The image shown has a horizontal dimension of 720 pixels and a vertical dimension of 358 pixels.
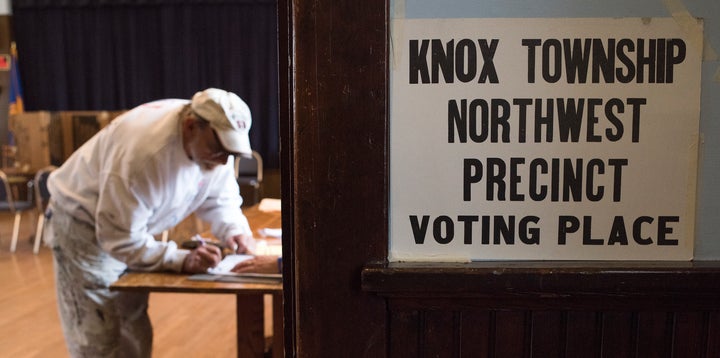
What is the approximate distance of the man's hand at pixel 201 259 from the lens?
197cm

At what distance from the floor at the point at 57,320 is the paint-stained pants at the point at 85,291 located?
1.02 metres

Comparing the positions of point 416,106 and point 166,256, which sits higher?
point 416,106

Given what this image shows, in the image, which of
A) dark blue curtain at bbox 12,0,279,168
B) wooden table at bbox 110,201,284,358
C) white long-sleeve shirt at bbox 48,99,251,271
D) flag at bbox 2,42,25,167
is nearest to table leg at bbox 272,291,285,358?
wooden table at bbox 110,201,284,358

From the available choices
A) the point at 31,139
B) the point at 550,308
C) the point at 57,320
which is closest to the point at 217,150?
the point at 550,308

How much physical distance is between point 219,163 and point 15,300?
8.49 ft

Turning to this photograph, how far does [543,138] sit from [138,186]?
1619 millimetres

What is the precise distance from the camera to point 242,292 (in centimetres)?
183

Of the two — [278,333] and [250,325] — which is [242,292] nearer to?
[250,325]

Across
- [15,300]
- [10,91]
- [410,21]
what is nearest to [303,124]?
[410,21]

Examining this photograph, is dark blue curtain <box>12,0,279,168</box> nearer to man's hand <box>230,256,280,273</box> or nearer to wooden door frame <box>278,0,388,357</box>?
man's hand <box>230,256,280,273</box>

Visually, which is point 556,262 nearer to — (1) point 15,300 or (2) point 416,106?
(2) point 416,106

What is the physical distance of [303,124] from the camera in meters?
0.71

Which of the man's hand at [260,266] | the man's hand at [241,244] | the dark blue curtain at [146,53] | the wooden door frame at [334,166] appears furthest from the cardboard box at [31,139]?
the wooden door frame at [334,166]

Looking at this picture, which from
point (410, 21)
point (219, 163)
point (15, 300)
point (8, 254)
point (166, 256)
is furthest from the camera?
point (8, 254)
